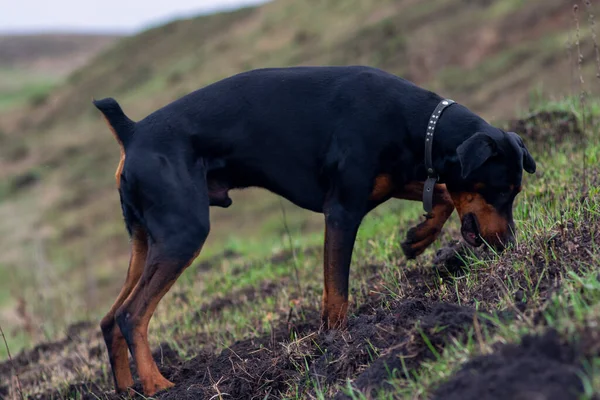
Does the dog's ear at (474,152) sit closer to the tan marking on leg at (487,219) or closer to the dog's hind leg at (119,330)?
the tan marking on leg at (487,219)

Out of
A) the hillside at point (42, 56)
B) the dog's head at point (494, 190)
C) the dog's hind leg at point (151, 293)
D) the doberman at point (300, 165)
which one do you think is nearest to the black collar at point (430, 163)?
the doberman at point (300, 165)

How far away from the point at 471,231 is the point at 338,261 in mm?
905

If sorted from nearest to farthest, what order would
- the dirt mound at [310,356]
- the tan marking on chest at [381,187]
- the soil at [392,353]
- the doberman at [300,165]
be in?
the soil at [392,353] → the dirt mound at [310,356] → the doberman at [300,165] → the tan marking on chest at [381,187]

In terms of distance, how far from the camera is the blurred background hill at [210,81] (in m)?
13.8

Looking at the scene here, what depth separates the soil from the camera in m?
2.83

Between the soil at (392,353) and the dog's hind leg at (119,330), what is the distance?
0.47 ft

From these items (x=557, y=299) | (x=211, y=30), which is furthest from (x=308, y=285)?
(x=211, y=30)

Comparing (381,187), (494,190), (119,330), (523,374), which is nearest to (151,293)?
(119,330)

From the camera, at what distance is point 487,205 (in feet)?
15.6

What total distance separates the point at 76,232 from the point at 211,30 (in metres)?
20.4

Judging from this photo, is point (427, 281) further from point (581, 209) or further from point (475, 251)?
point (581, 209)

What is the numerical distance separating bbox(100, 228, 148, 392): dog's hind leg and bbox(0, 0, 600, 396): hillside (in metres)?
1.20

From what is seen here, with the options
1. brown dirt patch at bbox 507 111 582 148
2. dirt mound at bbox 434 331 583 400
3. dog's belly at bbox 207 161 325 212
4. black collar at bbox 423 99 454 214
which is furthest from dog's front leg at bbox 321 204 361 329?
brown dirt patch at bbox 507 111 582 148

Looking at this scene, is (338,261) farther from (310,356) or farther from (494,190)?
(494,190)
